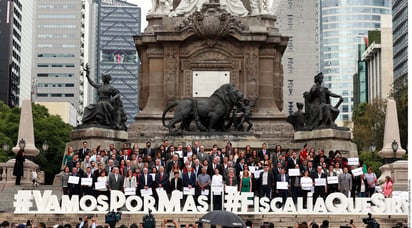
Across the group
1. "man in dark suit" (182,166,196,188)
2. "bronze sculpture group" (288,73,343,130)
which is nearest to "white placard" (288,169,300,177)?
"man in dark suit" (182,166,196,188)

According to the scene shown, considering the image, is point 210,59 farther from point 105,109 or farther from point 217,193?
point 217,193


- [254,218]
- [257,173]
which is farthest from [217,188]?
[257,173]

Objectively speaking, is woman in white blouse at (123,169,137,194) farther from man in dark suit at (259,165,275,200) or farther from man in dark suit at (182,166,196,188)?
man in dark suit at (259,165,275,200)

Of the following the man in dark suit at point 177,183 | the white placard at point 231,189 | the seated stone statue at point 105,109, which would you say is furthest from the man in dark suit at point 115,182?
the seated stone statue at point 105,109

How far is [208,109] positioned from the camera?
4122 centimetres

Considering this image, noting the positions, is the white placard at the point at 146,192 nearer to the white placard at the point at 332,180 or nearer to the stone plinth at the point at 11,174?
the white placard at the point at 332,180

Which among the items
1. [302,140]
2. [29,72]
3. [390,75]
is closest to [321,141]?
[302,140]

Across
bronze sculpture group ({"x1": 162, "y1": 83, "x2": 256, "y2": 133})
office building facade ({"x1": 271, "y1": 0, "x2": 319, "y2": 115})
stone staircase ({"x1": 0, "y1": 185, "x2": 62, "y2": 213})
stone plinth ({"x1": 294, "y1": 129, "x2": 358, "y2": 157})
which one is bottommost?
stone staircase ({"x1": 0, "y1": 185, "x2": 62, "y2": 213})

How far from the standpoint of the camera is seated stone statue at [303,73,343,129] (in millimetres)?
41094

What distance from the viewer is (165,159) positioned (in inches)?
1337

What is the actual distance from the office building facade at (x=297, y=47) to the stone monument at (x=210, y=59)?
248 ft

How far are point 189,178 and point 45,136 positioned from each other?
1942 inches

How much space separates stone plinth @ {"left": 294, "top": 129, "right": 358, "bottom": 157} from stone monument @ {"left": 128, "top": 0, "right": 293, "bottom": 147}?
8.09 feet

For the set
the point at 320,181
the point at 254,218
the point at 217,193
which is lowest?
the point at 254,218
